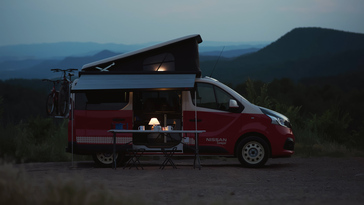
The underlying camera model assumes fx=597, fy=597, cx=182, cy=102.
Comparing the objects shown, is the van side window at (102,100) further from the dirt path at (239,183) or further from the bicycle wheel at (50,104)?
the dirt path at (239,183)

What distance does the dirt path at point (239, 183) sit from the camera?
848 centimetres

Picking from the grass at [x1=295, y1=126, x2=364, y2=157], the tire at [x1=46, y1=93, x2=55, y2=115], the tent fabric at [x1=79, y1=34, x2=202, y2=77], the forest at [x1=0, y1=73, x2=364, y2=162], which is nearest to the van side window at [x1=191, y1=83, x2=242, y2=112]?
the tent fabric at [x1=79, y1=34, x2=202, y2=77]

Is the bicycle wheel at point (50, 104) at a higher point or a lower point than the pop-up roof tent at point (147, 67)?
lower

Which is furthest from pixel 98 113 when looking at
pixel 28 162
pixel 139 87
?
pixel 28 162

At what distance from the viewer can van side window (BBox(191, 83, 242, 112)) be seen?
14.1m

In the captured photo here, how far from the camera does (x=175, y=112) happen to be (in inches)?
578

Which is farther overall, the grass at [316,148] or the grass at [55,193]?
the grass at [316,148]

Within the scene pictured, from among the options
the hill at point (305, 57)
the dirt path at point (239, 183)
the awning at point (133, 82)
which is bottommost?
the dirt path at point (239, 183)

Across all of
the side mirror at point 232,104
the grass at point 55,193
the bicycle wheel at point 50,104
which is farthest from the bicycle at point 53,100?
the grass at point 55,193

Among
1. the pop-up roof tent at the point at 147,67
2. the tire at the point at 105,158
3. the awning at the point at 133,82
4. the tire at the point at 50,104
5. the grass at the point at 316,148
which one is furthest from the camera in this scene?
the grass at the point at 316,148

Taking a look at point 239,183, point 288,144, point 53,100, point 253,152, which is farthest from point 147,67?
point 239,183

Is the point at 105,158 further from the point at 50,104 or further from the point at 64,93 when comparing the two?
the point at 50,104

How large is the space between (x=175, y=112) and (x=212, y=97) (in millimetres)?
1086

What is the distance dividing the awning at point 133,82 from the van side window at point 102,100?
0.35 m
